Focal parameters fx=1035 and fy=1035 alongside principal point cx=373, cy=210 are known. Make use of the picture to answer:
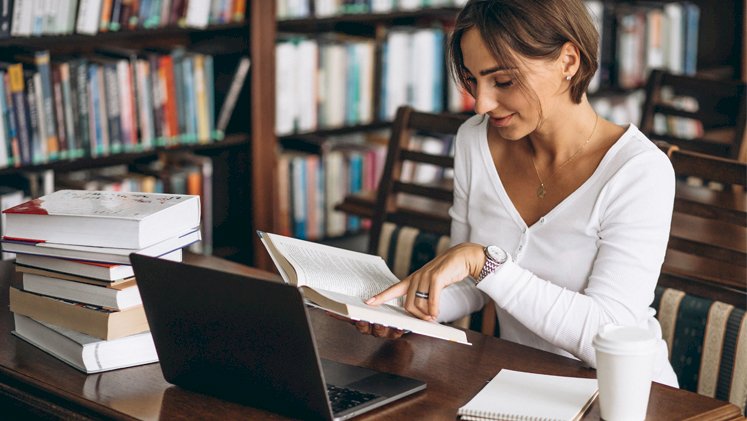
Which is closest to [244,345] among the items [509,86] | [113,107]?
[509,86]

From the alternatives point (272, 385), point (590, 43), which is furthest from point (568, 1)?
point (272, 385)

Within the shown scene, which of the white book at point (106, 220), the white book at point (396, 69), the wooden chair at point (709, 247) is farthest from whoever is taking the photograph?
the white book at point (396, 69)

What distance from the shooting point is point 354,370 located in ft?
4.39

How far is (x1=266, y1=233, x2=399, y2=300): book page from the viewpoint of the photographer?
4.50 feet

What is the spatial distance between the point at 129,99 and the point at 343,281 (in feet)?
5.28

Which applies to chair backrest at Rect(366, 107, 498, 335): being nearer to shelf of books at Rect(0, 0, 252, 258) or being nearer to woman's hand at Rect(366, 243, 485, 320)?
woman's hand at Rect(366, 243, 485, 320)

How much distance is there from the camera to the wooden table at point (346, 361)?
122cm

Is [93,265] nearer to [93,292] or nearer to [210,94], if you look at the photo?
[93,292]

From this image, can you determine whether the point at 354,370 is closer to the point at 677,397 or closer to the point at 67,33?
the point at 677,397

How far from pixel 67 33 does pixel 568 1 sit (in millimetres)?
1574

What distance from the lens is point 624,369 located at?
111cm

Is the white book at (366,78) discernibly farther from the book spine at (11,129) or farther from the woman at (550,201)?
the woman at (550,201)

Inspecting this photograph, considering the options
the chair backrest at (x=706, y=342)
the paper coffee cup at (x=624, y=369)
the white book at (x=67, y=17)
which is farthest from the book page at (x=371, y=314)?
the white book at (x=67, y=17)

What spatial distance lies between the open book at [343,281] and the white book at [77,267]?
15cm
